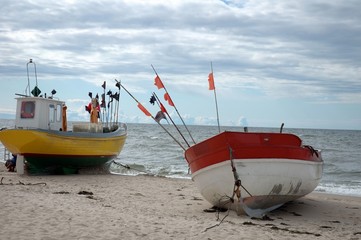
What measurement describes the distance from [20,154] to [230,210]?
9.12m

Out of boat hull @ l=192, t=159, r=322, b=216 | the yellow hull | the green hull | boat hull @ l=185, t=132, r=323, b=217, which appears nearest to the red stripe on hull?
boat hull @ l=185, t=132, r=323, b=217

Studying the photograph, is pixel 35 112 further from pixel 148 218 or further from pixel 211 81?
pixel 148 218

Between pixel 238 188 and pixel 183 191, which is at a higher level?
pixel 238 188

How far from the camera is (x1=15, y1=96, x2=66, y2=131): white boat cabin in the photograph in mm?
16531

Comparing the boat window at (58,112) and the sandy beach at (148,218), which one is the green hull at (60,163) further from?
the sandy beach at (148,218)

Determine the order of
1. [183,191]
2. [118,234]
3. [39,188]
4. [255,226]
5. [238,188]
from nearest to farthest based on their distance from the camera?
[118,234] → [255,226] → [238,188] → [39,188] → [183,191]

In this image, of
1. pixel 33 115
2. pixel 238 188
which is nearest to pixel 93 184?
pixel 33 115

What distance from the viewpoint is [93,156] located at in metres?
17.5

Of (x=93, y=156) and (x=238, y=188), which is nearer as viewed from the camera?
(x=238, y=188)

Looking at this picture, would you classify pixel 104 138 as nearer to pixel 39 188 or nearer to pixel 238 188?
pixel 39 188

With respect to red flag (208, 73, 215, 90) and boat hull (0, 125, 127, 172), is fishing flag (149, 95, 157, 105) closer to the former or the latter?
red flag (208, 73, 215, 90)

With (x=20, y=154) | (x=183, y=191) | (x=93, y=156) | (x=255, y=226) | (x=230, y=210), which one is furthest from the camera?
(x=93, y=156)

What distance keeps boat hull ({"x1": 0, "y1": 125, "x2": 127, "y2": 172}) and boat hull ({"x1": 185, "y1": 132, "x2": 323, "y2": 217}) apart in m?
7.31

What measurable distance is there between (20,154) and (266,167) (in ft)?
32.9
